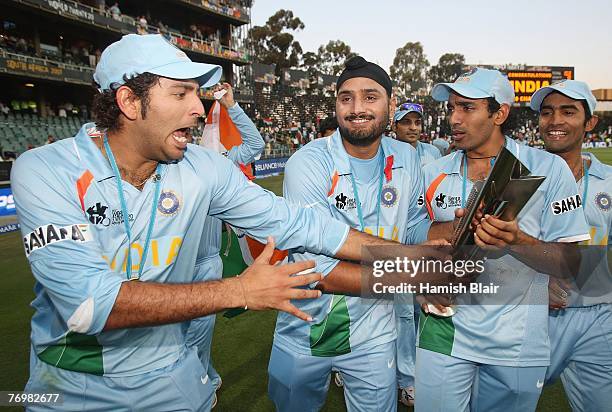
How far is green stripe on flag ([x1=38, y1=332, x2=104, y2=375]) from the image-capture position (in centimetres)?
212

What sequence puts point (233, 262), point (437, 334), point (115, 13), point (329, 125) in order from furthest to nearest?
1. point (115, 13)
2. point (329, 125)
3. point (233, 262)
4. point (437, 334)

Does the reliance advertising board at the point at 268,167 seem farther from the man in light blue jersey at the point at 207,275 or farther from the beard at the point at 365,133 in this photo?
the beard at the point at 365,133

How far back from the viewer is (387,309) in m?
2.98

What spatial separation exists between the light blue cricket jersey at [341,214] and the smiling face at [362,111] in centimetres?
13

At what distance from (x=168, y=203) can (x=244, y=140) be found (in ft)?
13.5

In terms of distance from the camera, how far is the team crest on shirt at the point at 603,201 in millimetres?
3252

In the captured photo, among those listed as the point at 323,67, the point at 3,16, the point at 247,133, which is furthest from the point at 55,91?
the point at 323,67

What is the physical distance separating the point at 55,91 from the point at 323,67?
4764 cm

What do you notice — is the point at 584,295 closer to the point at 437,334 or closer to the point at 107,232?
the point at 437,334

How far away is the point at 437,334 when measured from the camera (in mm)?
2797

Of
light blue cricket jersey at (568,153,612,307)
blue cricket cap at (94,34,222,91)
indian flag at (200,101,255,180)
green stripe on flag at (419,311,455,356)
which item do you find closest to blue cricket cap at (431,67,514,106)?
light blue cricket jersey at (568,153,612,307)

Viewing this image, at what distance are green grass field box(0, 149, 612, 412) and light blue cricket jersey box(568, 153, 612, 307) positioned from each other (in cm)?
128

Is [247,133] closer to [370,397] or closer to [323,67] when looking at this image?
[370,397]

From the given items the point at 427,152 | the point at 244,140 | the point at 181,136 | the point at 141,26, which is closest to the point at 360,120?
the point at 181,136
